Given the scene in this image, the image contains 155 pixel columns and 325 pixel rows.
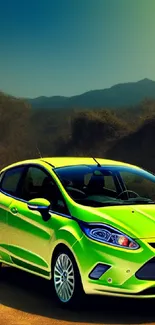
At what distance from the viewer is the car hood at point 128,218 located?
22.7 ft

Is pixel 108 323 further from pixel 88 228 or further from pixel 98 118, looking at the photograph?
pixel 98 118

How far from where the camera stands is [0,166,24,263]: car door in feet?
29.3

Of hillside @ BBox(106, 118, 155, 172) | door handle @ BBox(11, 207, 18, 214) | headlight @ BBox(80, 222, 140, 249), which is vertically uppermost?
headlight @ BBox(80, 222, 140, 249)

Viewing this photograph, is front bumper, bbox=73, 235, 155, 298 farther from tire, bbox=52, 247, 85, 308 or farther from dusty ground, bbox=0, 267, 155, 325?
dusty ground, bbox=0, 267, 155, 325

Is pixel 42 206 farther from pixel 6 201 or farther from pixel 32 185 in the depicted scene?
pixel 6 201

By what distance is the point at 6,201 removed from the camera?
909 cm

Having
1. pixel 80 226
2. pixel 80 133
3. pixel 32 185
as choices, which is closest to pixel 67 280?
pixel 80 226

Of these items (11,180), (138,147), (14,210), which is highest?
(11,180)

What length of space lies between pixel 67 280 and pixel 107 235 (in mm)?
693

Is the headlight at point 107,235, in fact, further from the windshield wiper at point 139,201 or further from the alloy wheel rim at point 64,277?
the windshield wiper at point 139,201

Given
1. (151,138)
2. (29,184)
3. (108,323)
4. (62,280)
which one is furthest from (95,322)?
(151,138)

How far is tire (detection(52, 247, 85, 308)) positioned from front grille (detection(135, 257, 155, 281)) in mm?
645

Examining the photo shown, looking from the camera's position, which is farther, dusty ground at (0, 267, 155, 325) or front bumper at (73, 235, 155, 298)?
dusty ground at (0, 267, 155, 325)

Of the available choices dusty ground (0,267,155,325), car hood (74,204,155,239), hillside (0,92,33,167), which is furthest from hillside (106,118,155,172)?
car hood (74,204,155,239)
